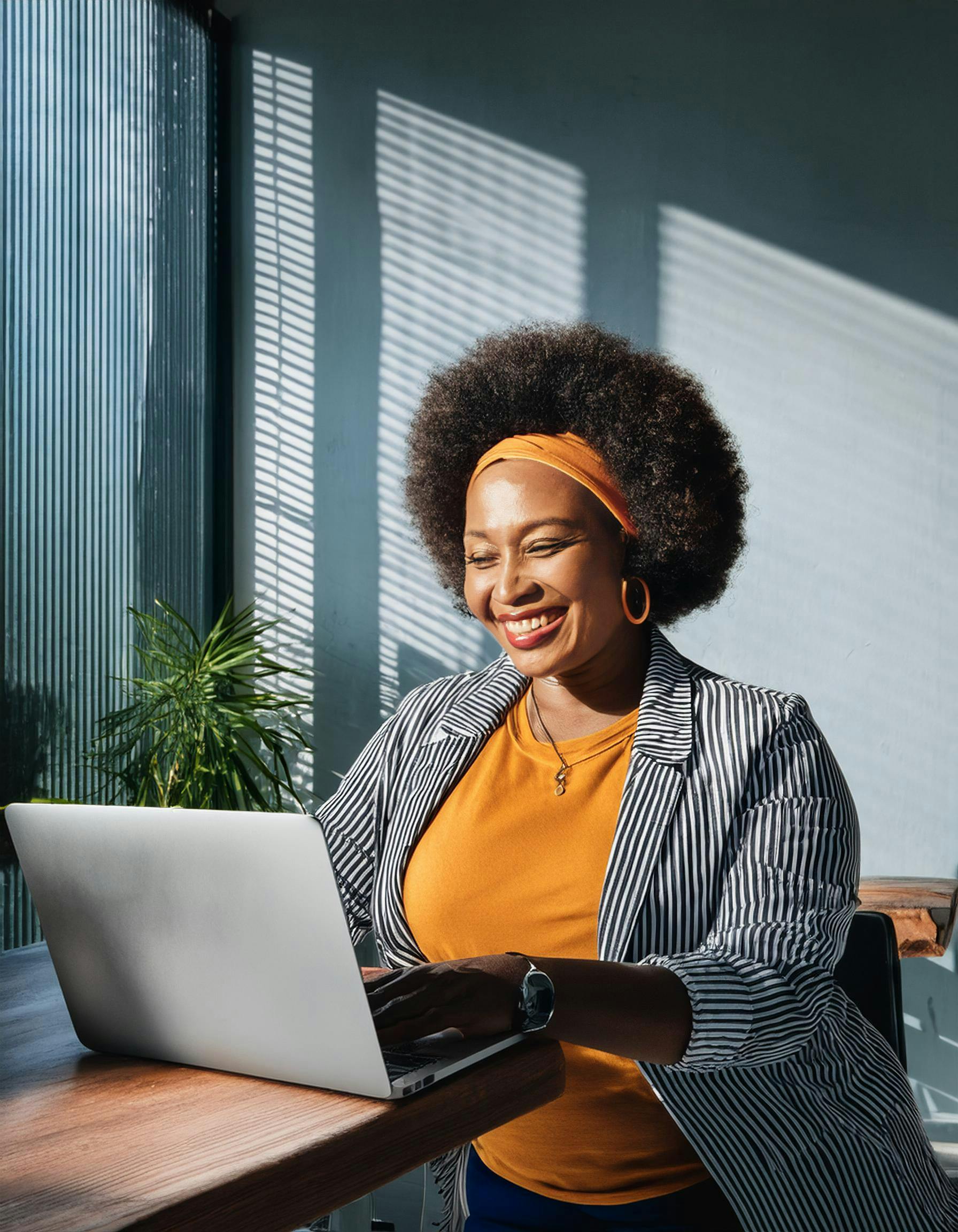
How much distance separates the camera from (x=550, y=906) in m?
1.36

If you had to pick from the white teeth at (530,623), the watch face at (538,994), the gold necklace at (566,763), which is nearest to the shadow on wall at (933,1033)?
the gold necklace at (566,763)

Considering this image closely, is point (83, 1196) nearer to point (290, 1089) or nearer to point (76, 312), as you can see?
point (290, 1089)

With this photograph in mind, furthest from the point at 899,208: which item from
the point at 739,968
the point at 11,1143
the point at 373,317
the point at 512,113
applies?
the point at 11,1143

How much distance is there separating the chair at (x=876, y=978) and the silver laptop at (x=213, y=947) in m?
0.78

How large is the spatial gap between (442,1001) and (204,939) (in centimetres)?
18

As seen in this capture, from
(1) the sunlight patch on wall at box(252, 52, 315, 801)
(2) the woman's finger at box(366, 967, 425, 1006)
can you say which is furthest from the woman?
(1) the sunlight patch on wall at box(252, 52, 315, 801)

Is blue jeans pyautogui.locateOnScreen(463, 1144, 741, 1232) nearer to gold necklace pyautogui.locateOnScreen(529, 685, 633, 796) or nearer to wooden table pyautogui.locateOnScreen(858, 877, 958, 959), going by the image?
gold necklace pyautogui.locateOnScreen(529, 685, 633, 796)

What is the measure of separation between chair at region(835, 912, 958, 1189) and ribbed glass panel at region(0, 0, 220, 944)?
84.6 inches

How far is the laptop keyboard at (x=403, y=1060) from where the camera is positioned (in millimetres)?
823

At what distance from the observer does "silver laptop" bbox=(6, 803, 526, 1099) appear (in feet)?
2.62

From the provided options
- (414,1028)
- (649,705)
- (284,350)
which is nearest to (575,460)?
(649,705)

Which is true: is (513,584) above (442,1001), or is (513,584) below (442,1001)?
above

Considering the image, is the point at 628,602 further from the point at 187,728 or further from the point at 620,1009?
the point at 187,728

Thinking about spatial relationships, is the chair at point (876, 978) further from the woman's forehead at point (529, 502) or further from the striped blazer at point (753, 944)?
the woman's forehead at point (529, 502)
